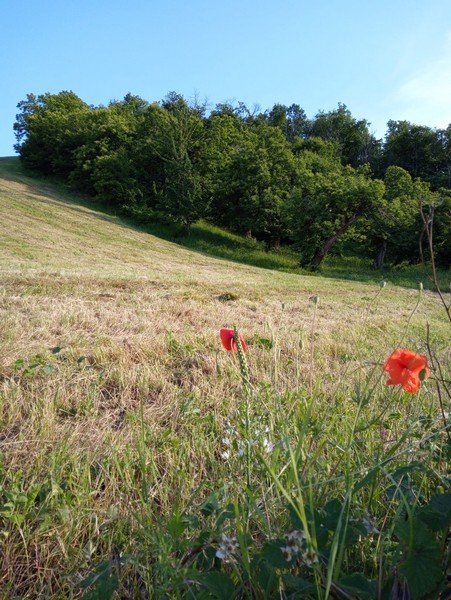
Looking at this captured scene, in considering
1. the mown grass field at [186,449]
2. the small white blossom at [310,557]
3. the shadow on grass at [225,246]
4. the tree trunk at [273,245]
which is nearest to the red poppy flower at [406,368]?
the mown grass field at [186,449]

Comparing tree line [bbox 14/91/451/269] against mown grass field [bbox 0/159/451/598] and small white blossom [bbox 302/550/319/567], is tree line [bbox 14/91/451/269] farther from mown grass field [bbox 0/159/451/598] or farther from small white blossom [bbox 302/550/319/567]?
small white blossom [bbox 302/550/319/567]

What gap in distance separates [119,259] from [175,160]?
15.9 metres

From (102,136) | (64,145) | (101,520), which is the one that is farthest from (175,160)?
(101,520)

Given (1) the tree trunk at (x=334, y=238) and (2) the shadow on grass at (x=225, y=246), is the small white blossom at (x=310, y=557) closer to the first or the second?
(2) the shadow on grass at (x=225, y=246)

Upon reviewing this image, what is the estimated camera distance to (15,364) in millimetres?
2447

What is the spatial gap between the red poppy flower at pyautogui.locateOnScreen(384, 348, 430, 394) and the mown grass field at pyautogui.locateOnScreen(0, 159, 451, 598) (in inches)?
2.7

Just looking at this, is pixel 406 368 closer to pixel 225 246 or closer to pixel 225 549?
pixel 225 549

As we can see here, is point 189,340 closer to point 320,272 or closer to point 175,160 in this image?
point 320,272

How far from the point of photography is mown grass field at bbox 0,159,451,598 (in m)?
0.88

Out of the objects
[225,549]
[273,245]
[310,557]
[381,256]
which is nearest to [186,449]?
[225,549]

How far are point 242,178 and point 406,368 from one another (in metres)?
26.7

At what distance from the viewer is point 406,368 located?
1129mm

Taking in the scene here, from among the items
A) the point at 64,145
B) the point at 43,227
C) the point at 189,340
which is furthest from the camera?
the point at 64,145

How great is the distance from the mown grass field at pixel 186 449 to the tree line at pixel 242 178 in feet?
56.3
